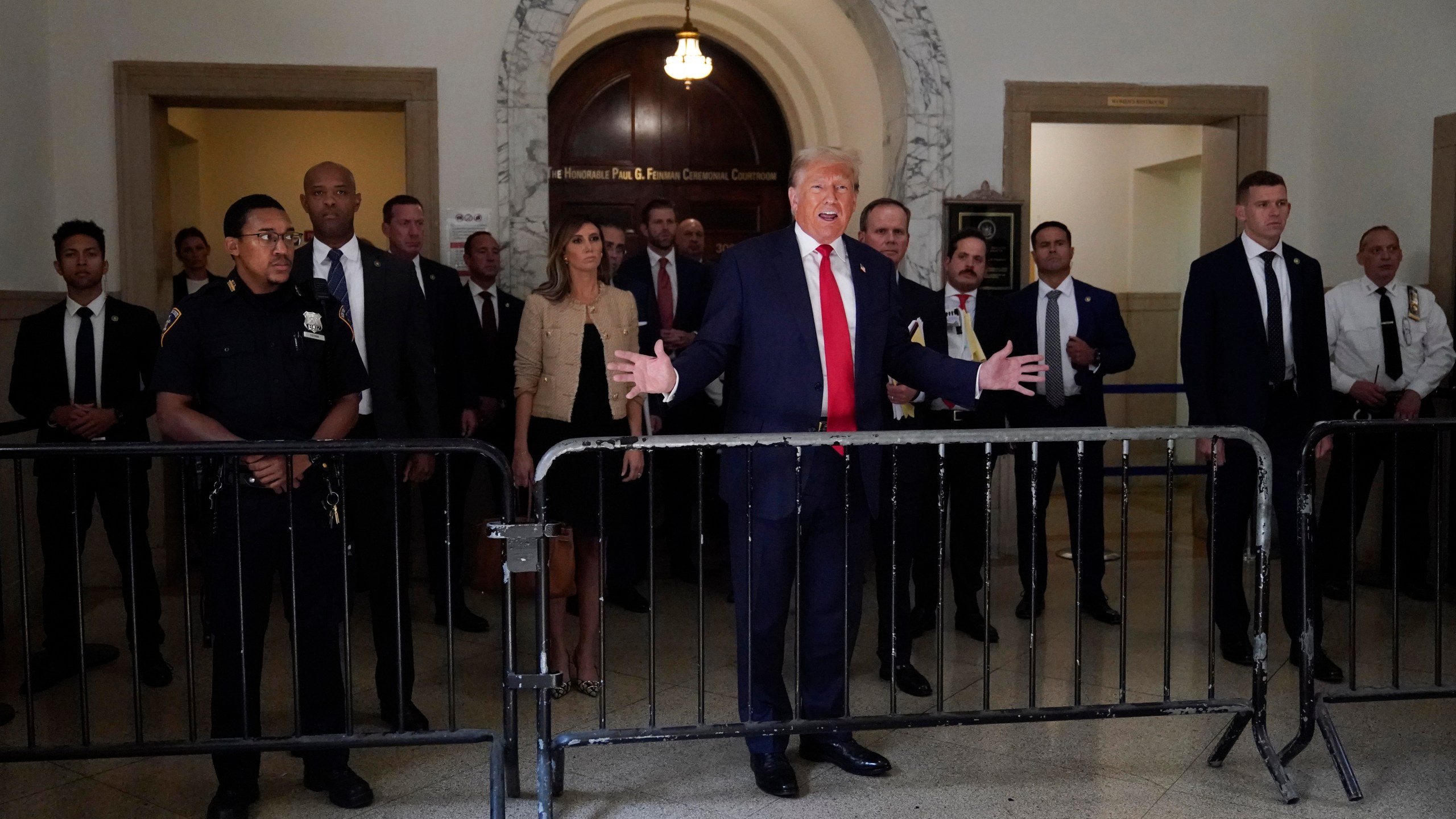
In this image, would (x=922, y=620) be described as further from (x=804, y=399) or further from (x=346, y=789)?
(x=346, y=789)

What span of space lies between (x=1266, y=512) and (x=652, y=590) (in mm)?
1804

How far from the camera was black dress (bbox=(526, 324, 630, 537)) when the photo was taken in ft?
15.6

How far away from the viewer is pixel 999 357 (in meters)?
3.69

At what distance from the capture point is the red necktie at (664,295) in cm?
686

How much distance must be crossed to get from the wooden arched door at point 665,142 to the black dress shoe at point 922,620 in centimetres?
494

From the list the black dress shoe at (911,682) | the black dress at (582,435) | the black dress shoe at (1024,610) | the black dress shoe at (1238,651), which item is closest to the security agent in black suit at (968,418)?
the black dress shoe at (1024,610)

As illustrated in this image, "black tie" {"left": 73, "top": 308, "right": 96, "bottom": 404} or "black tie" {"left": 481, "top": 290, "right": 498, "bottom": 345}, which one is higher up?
"black tie" {"left": 481, "top": 290, "right": 498, "bottom": 345}

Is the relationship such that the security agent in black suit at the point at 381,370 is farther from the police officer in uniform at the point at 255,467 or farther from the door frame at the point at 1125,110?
the door frame at the point at 1125,110

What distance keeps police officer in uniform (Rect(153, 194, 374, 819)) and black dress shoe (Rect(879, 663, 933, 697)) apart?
1.98m

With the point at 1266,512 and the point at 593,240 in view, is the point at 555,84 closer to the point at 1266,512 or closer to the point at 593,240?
the point at 593,240

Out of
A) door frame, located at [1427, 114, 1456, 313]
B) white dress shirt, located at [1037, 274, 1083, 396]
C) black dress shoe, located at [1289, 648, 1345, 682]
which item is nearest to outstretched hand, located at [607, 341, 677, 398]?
white dress shirt, located at [1037, 274, 1083, 396]

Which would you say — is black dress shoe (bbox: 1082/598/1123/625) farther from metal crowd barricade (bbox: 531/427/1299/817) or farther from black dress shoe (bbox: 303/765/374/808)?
black dress shoe (bbox: 303/765/374/808)

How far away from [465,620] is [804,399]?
2.75 metres

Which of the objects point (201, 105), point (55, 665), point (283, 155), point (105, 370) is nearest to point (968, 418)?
point (105, 370)
